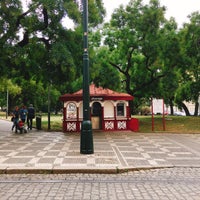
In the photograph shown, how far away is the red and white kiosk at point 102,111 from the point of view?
21875 millimetres

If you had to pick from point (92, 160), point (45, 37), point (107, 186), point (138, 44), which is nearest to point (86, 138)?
point (92, 160)

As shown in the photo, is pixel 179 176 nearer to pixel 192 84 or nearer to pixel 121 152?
pixel 121 152

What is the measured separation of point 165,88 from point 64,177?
19.7 m

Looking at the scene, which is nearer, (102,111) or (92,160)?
(92,160)

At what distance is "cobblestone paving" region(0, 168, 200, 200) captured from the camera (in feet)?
20.1

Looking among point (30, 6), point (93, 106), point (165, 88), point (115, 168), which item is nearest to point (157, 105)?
point (165, 88)

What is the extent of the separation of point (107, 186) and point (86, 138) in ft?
12.6

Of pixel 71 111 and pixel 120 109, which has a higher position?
pixel 120 109

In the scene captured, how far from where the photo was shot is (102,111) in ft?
73.2

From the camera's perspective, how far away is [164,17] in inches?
952

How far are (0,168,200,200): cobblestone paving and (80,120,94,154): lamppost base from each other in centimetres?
261

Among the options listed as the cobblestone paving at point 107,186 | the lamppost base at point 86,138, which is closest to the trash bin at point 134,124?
the lamppost base at point 86,138

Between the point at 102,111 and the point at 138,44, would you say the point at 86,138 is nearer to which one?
the point at 102,111

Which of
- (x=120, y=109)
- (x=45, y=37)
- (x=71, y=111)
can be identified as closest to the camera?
(x=45, y=37)
